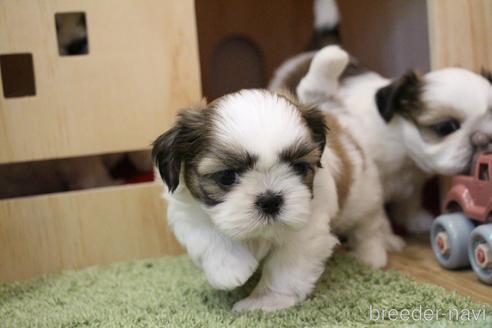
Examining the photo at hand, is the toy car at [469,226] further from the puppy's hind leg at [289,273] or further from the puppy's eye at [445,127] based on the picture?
the puppy's hind leg at [289,273]

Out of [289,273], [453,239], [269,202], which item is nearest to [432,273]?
[453,239]

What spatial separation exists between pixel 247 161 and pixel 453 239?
34.4 inches

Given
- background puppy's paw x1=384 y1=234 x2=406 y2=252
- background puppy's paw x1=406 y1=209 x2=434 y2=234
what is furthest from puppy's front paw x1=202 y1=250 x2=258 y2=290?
background puppy's paw x1=406 y1=209 x2=434 y2=234

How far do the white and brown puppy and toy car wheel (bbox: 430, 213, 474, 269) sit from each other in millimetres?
414

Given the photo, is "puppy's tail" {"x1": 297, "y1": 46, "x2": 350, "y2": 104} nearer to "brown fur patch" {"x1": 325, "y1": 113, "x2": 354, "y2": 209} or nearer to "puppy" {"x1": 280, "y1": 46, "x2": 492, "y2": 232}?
"puppy" {"x1": 280, "y1": 46, "x2": 492, "y2": 232}

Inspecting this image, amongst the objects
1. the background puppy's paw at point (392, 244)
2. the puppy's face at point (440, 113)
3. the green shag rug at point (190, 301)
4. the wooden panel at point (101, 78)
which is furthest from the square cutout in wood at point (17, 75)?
the background puppy's paw at point (392, 244)

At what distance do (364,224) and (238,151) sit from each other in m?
0.94

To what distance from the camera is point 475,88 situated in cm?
217

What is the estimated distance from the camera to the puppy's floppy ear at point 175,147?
62.9 inches

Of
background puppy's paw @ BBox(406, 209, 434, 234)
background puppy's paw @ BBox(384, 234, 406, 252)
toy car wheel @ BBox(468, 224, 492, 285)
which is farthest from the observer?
background puppy's paw @ BBox(406, 209, 434, 234)

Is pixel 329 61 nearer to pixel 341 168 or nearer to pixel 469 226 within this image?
pixel 341 168

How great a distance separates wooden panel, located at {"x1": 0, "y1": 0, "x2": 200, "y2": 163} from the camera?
6.94 ft

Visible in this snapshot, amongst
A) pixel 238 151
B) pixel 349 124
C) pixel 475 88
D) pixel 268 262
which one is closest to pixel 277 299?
pixel 268 262

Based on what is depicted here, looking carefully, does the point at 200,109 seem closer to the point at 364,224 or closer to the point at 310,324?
the point at 310,324
